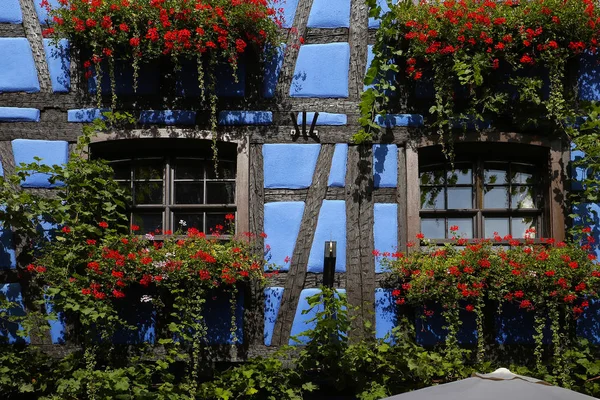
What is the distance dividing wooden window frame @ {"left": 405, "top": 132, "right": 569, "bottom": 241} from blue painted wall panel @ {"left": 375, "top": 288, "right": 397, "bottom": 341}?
1.68ft

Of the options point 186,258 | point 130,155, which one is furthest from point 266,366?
point 130,155

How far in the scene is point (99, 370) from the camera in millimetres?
6020

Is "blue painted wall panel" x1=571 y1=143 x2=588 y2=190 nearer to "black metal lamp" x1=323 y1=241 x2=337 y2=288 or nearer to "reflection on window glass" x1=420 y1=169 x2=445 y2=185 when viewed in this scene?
"reflection on window glass" x1=420 y1=169 x2=445 y2=185

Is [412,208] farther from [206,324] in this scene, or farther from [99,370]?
[99,370]

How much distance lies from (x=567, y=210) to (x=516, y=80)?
112 centimetres

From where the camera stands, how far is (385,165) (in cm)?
643

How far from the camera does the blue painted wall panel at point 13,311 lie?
246 inches

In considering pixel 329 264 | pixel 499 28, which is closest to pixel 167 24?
pixel 329 264

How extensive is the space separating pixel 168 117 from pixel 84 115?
27.3 inches

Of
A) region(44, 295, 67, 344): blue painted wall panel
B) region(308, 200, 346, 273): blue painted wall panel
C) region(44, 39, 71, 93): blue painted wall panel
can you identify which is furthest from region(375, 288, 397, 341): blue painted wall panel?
region(44, 39, 71, 93): blue painted wall panel

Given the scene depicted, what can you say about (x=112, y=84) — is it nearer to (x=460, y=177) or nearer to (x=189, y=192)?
(x=189, y=192)

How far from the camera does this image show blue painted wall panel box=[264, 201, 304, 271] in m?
6.30

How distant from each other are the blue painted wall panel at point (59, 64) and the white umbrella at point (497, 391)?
12.9 ft

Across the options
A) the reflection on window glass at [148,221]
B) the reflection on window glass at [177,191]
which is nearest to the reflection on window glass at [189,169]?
the reflection on window glass at [177,191]
